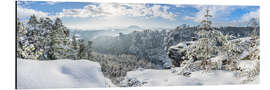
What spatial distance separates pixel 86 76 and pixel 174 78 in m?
1.31

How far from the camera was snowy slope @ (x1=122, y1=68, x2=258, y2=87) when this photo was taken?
522cm

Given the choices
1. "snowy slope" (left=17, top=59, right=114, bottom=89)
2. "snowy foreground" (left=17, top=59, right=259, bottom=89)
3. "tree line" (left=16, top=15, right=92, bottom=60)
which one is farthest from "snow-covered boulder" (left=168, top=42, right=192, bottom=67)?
"tree line" (left=16, top=15, right=92, bottom=60)

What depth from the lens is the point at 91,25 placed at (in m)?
5.02

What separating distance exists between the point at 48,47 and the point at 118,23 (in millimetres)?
1032

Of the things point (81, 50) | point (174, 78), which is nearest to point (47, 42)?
point (81, 50)

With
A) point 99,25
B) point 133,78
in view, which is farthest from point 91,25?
point 133,78

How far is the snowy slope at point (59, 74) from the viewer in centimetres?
461

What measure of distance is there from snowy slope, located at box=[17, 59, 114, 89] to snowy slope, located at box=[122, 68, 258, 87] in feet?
1.26

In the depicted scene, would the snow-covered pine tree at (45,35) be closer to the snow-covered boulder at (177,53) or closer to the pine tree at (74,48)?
the pine tree at (74,48)

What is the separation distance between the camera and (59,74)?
4812 mm

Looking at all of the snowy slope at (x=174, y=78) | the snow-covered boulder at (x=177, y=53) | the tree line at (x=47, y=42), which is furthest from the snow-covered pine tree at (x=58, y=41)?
the snow-covered boulder at (x=177, y=53)
